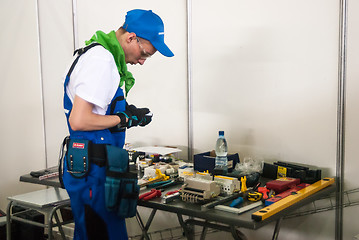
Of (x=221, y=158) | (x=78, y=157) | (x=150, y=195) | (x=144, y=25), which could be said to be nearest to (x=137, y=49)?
(x=144, y=25)

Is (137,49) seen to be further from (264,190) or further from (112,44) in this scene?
(264,190)

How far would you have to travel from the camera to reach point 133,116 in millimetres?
1666

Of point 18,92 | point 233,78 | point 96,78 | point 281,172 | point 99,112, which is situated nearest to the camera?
point 96,78

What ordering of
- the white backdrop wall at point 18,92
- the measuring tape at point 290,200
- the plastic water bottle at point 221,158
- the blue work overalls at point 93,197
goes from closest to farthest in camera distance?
1. the measuring tape at point 290,200
2. the blue work overalls at point 93,197
3. the plastic water bottle at point 221,158
4. the white backdrop wall at point 18,92

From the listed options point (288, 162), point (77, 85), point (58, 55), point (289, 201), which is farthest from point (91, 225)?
point (58, 55)

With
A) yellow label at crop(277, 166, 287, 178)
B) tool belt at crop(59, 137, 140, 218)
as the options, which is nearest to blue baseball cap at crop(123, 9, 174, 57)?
tool belt at crop(59, 137, 140, 218)

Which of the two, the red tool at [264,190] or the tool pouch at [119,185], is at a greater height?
the tool pouch at [119,185]

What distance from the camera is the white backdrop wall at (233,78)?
207 centimetres

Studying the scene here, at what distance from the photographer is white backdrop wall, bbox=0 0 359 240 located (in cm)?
207

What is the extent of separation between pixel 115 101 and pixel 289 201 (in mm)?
826

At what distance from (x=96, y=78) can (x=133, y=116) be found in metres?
0.29

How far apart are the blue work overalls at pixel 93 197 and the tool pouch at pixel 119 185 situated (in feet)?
0.13

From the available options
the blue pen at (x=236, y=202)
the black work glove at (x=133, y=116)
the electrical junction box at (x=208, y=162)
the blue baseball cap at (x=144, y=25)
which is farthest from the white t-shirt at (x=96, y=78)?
the electrical junction box at (x=208, y=162)

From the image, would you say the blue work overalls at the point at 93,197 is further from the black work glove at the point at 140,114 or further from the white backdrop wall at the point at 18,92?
the white backdrop wall at the point at 18,92
